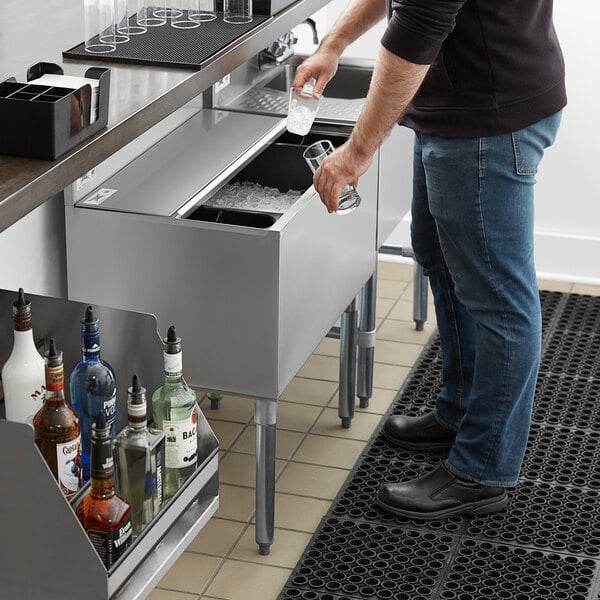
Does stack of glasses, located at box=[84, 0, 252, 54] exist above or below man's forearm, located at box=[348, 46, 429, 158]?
above

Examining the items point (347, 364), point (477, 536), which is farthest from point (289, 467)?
point (477, 536)

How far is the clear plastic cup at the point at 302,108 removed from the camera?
2.93m

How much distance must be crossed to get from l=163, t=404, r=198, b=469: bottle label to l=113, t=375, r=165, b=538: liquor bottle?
0.08 m

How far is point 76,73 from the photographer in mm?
2305

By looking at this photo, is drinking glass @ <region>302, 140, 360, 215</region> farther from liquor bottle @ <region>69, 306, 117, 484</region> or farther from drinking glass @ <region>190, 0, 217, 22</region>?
liquor bottle @ <region>69, 306, 117, 484</region>

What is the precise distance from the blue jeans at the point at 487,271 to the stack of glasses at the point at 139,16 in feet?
1.91

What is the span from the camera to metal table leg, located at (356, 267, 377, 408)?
345 centimetres

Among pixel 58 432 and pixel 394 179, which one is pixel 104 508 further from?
pixel 394 179

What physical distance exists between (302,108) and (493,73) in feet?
1.95

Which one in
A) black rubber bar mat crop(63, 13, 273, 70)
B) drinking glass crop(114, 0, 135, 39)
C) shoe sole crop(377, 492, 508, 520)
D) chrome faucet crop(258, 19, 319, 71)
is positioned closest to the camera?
black rubber bar mat crop(63, 13, 273, 70)

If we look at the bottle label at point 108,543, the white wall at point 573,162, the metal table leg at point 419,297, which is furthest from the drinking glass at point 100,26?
the white wall at point 573,162

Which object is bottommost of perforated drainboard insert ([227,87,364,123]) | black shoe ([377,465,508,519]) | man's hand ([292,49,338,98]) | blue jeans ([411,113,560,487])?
black shoe ([377,465,508,519])

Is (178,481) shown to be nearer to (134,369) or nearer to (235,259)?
(134,369)

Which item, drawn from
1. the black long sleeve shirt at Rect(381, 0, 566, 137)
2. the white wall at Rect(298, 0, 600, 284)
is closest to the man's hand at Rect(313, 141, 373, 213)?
the black long sleeve shirt at Rect(381, 0, 566, 137)
